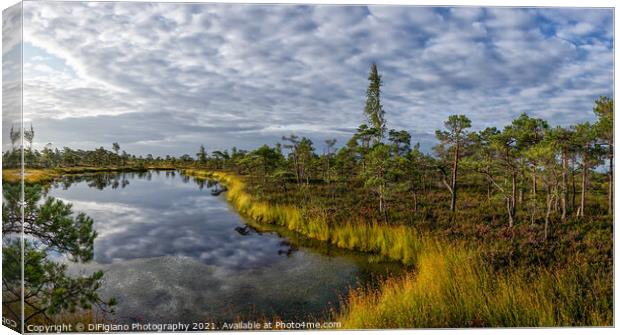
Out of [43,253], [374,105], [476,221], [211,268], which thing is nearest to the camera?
[43,253]

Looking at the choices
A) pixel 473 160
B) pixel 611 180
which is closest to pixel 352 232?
pixel 473 160

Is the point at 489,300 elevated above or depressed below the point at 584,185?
below

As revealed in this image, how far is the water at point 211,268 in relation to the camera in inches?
247

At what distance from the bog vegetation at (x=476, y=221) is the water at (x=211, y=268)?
66cm

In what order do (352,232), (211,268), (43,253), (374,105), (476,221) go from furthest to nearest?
(352,232) → (476,221) → (211,268) → (374,105) → (43,253)

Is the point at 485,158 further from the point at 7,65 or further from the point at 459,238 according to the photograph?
the point at 7,65

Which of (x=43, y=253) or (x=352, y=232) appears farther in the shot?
(x=352, y=232)

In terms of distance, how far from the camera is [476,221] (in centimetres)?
834

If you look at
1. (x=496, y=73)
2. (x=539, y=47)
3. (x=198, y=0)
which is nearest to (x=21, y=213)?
(x=198, y=0)

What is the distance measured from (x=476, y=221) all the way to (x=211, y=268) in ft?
21.7

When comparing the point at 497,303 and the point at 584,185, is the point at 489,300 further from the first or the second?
the point at 584,185

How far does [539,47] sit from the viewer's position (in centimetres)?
641

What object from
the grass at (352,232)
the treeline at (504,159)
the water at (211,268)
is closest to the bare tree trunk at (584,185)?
the treeline at (504,159)

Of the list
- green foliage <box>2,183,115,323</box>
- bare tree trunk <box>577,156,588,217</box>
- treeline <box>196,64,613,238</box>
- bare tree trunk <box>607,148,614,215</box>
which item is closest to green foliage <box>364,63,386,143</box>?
treeline <box>196,64,613,238</box>
